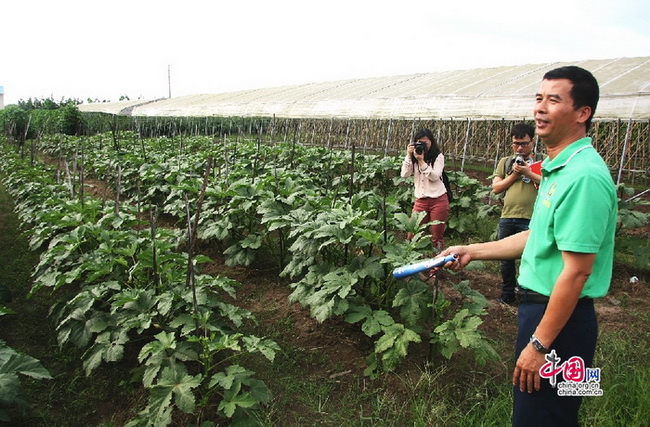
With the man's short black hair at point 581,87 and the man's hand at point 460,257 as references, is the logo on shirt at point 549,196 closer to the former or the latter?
the man's short black hair at point 581,87

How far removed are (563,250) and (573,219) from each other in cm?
11

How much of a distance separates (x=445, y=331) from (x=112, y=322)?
2066mm

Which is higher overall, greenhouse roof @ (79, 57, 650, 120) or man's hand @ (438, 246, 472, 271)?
greenhouse roof @ (79, 57, 650, 120)

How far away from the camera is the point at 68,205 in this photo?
4.47 metres

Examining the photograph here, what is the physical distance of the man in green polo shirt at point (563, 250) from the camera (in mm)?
1513

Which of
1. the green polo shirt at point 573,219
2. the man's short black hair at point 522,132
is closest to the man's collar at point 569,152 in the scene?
the green polo shirt at point 573,219

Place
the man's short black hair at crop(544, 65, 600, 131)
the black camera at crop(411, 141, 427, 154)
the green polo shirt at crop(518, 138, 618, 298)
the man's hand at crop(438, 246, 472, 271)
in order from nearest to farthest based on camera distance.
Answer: the green polo shirt at crop(518, 138, 618, 298) → the man's short black hair at crop(544, 65, 600, 131) → the man's hand at crop(438, 246, 472, 271) → the black camera at crop(411, 141, 427, 154)

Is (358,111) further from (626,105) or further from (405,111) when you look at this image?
(626,105)

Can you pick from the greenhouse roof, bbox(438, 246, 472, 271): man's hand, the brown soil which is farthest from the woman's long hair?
the greenhouse roof

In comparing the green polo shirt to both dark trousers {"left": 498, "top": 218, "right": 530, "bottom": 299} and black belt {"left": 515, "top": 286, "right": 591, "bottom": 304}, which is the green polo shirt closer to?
black belt {"left": 515, "top": 286, "right": 591, "bottom": 304}

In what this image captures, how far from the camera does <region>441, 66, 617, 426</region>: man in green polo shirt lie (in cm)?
151

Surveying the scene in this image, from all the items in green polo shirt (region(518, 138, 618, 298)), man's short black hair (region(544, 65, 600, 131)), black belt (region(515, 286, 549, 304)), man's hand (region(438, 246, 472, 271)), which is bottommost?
black belt (region(515, 286, 549, 304))

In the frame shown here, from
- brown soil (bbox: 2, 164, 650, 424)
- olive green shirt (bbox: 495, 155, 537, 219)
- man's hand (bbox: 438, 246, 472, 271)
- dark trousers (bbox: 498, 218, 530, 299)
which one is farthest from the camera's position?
dark trousers (bbox: 498, 218, 530, 299)

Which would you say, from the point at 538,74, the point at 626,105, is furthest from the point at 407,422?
the point at 538,74
